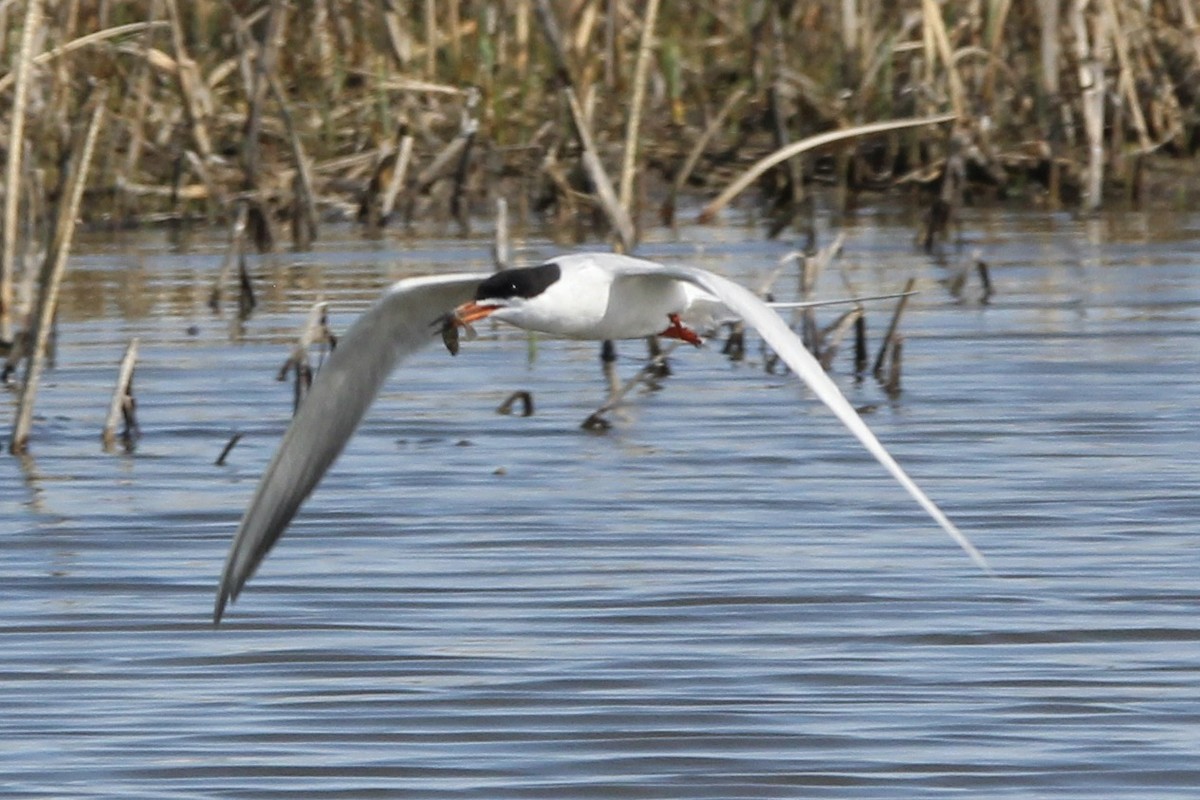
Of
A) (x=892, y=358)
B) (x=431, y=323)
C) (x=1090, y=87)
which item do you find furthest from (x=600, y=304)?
(x=1090, y=87)

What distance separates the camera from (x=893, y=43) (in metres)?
14.1

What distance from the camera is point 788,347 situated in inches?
192

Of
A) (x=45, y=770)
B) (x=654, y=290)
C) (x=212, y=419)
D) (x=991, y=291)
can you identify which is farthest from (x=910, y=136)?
(x=45, y=770)

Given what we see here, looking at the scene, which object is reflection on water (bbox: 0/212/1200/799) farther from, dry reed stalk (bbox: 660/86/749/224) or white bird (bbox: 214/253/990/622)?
dry reed stalk (bbox: 660/86/749/224)

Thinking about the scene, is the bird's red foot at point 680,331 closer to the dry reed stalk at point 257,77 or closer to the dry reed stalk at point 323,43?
the dry reed stalk at point 257,77

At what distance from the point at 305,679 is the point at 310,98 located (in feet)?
31.8

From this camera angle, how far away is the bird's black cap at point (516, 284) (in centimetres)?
557

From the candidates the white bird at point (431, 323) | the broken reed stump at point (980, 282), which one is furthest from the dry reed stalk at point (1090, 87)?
the white bird at point (431, 323)

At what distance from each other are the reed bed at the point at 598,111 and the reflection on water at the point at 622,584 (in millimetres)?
2954

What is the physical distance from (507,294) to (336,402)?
64 centimetres

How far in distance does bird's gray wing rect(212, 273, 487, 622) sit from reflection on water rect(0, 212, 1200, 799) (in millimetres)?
239

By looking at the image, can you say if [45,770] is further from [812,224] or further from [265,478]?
[812,224]

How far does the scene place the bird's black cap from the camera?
18.3ft

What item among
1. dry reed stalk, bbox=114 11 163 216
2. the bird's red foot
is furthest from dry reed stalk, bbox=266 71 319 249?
the bird's red foot
